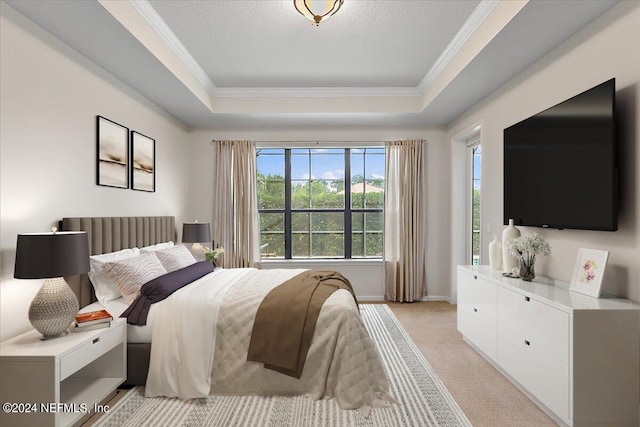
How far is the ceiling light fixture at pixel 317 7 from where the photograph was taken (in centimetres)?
243

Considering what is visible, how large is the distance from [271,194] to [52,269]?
3.51 metres

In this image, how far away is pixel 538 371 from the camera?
2.30 meters

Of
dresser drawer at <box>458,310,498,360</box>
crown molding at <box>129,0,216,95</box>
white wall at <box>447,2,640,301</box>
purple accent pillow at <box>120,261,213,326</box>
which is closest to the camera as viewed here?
white wall at <box>447,2,640,301</box>

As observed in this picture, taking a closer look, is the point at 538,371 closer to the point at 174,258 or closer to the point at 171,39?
the point at 174,258

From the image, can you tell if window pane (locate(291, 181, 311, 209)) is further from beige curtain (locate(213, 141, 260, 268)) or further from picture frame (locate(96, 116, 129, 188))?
picture frame (locate(96, 116, 129, 188))

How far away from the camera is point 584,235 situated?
2.51m

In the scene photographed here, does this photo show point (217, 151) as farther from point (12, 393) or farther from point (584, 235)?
point (584, 235)

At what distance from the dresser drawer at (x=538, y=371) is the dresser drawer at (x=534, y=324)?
4 centimetres

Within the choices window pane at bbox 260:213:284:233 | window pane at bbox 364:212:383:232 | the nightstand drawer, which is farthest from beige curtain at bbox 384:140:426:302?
the nightstand drawer

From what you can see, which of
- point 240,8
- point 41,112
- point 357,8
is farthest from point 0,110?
point 357,8

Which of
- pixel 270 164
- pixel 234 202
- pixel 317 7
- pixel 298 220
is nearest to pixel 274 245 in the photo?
pixel 298 220

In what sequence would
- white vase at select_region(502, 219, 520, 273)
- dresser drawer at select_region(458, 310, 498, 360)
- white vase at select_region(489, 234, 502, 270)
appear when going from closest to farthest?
dresser drawer at select_region(458, 310, 498, 360) < white vase at select_region(502, 219, 520, 273) < white vase at select_region(489, 234, 502, 270)

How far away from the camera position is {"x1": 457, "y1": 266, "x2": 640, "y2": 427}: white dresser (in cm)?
198

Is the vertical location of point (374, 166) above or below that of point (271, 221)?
above
